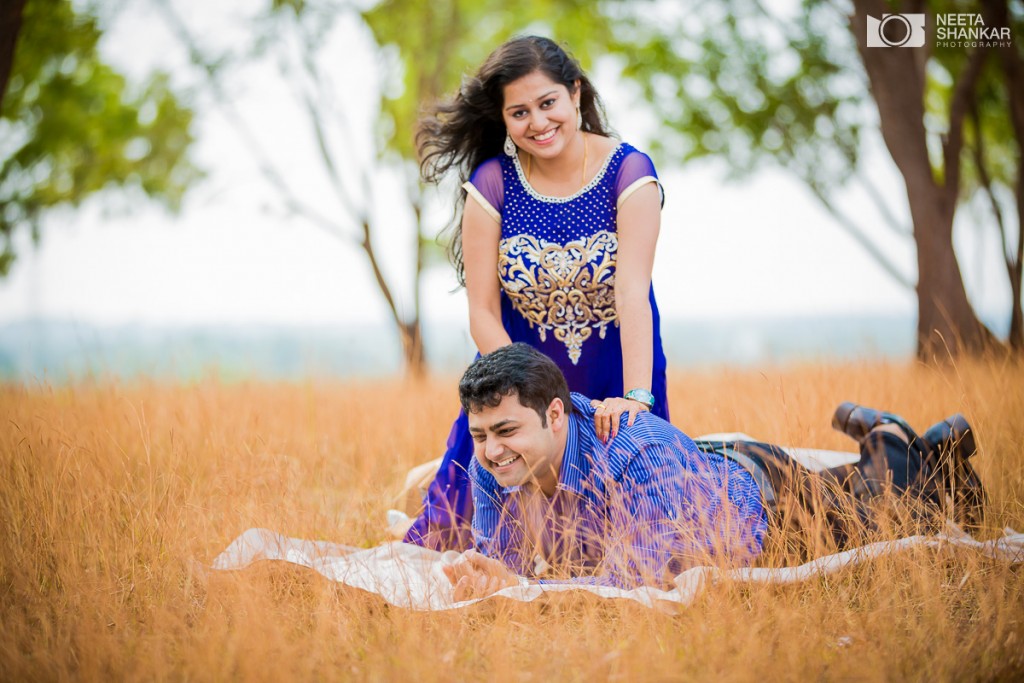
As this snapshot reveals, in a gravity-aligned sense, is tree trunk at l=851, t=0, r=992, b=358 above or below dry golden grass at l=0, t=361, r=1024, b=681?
above

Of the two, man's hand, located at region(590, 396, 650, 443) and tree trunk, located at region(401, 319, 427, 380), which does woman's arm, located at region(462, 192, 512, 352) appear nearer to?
man's hand, located at region(590, 396, 650, 443)

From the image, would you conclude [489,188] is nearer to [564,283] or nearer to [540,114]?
[540,114]

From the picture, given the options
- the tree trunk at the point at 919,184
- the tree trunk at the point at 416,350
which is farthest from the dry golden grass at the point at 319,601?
the tree trunk at the point at 416,350

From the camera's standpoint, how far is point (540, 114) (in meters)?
3.46

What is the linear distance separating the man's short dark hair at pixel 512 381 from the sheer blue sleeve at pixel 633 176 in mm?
869

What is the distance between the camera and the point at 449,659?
246 cm

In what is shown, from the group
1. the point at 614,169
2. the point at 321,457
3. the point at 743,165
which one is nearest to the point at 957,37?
the point at 743,165

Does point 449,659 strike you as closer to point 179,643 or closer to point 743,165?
point 179,643

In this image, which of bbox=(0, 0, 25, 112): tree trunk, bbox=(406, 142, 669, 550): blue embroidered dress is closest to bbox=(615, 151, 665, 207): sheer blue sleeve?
bbox=(406, 142, 669, 550): blue embroidered dress

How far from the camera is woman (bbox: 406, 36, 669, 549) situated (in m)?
3.46

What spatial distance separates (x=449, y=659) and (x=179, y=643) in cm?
83

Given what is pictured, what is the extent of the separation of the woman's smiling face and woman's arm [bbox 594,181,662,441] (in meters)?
0.38

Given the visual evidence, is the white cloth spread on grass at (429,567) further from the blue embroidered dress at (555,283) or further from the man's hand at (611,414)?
the man's hand at (611,414)

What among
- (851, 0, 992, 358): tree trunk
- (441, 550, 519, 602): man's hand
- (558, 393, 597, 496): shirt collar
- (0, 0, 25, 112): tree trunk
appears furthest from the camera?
(851, 0, 992, 358): tree trunk
